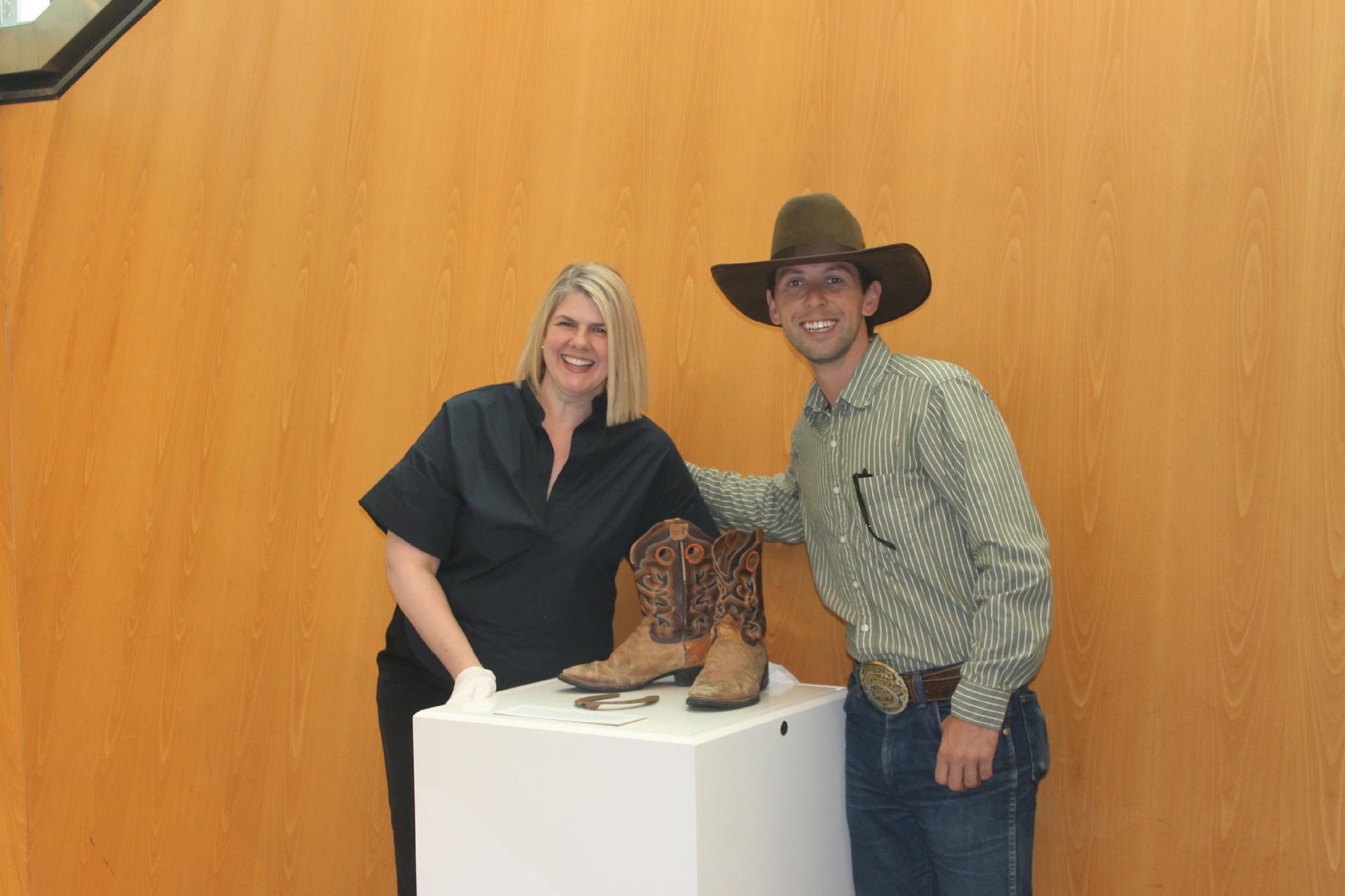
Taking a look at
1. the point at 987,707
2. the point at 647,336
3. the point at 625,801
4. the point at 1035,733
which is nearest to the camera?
the point at 625,801

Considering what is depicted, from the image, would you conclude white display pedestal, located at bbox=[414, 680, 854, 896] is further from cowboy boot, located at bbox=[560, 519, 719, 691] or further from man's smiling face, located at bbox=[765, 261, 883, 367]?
man's smiling face, located at bbox=[765, 261, 883, 367]

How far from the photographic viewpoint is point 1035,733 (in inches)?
72.5

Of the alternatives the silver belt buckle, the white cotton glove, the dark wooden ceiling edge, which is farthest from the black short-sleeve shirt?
the dark wooden ceiling edge

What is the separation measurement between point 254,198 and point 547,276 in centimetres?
98

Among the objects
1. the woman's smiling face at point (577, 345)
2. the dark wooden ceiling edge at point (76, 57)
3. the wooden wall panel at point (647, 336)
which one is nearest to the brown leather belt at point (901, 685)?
the wooden wall panel at point (647, 336)

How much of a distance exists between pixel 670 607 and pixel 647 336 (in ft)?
2.77

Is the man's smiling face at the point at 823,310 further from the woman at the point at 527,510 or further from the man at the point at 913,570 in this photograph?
the woman at the point at 527,510

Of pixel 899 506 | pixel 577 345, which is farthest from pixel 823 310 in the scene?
pixel 577 345

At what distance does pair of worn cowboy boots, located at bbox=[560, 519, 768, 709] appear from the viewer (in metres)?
1.96

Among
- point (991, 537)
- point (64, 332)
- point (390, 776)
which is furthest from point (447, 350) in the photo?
point (991, 537)

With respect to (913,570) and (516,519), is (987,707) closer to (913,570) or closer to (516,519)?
(913,570)

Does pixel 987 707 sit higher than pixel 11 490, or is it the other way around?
pixel 11 490

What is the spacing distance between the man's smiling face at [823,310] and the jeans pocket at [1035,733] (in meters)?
0.65

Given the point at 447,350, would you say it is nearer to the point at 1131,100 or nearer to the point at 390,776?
the point at 390,776
